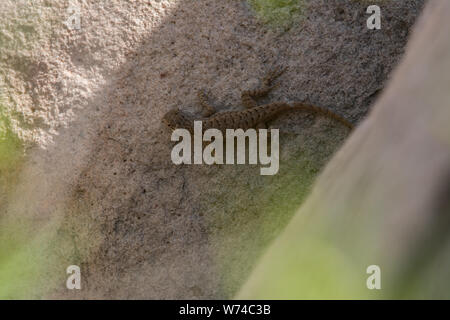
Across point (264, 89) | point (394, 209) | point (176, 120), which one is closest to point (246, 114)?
point (264, 89)

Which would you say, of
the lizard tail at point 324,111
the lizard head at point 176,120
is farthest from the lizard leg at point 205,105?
the lizard tail at point 324,111

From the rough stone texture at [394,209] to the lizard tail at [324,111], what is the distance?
3.42 ft

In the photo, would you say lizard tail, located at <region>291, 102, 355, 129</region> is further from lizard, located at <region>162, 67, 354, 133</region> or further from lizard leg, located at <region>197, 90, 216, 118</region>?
lizard leg, located at <region>197, 90, 216, 118</region>

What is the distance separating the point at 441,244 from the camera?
2334mm

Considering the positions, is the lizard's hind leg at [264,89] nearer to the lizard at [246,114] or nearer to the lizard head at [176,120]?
the lizard at [246,114]

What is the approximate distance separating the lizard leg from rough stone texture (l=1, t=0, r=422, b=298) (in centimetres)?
8

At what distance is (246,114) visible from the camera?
4.11m

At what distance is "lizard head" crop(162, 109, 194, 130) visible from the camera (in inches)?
160

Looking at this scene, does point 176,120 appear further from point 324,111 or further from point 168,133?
point 324,111

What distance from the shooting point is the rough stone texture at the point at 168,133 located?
3.63m

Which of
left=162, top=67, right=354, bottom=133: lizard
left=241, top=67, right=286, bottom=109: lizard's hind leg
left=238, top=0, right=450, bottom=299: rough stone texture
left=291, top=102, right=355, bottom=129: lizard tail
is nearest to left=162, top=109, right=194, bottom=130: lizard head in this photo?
left=162, top=67, right=354, bottom=133: lizard

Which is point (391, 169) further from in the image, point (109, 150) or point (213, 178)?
point (109, 150)

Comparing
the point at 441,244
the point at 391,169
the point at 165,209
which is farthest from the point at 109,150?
the point at 441,244

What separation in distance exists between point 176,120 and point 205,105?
0.27m
